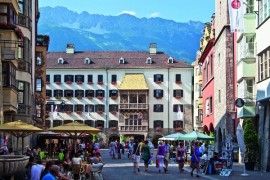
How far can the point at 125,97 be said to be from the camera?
341ft

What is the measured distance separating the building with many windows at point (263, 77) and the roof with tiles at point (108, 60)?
225ft

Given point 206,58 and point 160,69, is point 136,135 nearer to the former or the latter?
Result: point 160,69

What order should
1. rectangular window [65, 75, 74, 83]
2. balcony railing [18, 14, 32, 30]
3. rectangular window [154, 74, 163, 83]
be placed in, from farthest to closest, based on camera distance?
rectangular window [65, 75, 74, 83], rectangular window [154, 74, 163, 83], balcony railing [18, 14, 32, 30]

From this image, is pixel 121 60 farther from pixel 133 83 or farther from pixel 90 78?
pixel 90 78

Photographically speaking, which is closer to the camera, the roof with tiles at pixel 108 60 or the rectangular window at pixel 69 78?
the rectangular window at pixel 69 78

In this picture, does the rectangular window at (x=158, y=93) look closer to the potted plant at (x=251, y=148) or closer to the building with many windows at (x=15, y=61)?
the building with many windows at (x=15, y=61)

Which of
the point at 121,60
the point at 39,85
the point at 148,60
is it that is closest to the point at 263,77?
the point at 39,85

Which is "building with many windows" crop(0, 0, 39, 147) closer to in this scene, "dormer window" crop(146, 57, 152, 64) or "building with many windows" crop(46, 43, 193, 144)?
"building with many windows" crop(46, 43, 193, 144)

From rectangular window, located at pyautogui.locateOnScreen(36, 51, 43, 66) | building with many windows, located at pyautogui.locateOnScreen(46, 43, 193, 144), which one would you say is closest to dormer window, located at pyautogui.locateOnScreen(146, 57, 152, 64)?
building with many windows, located at pyautogui.locateOnScreen(46, 43, 193, 144)

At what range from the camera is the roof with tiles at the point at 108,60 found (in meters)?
106

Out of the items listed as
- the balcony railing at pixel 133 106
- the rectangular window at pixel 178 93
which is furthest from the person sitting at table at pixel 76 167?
the rectangular window at pixel 178 93

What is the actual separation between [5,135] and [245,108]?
15615 mm

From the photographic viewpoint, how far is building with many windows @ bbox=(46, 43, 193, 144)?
103375mm

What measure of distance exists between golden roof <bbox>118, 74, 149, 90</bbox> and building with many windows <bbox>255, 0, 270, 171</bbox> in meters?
66.7
